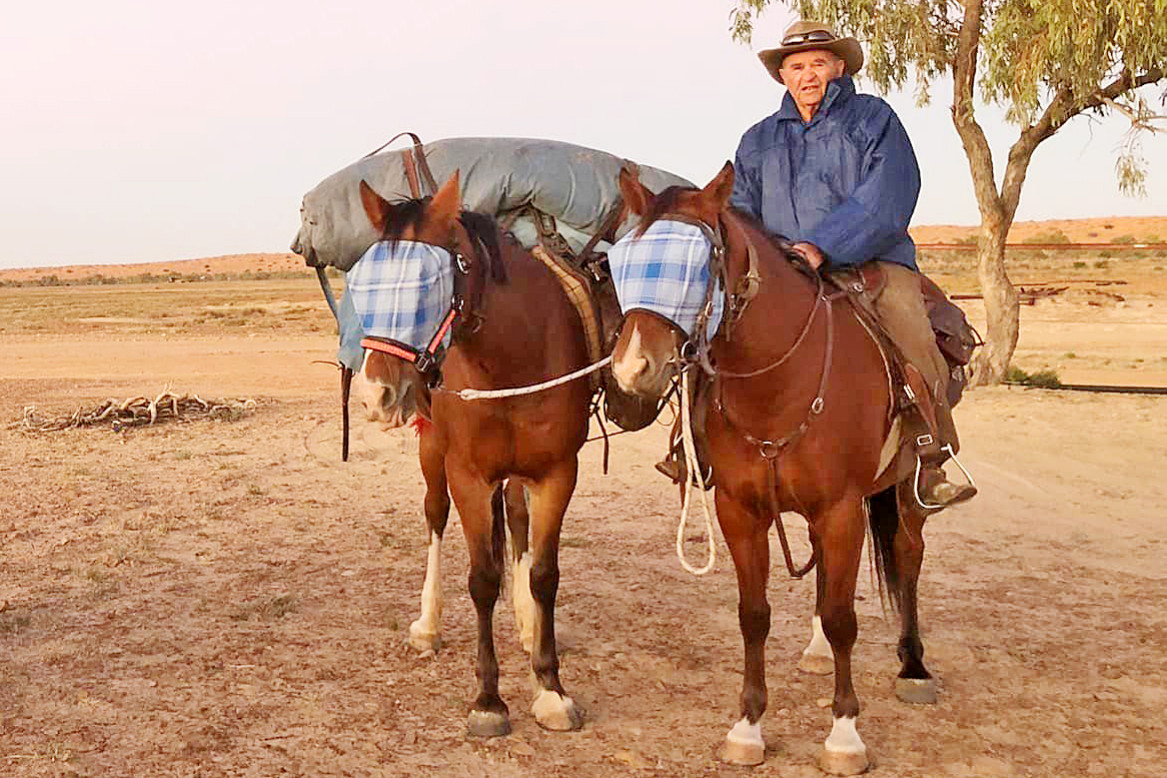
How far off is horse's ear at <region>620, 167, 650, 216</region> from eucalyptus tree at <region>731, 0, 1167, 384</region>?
9.97 m

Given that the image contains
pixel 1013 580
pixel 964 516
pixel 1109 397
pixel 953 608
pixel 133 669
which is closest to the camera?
pixel 133 669

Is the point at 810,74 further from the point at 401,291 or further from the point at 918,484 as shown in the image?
the point at 401,291

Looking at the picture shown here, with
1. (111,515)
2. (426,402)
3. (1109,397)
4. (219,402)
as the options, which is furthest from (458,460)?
(1109,397)

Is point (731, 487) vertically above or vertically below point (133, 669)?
above

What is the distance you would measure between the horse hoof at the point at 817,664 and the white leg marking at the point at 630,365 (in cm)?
241

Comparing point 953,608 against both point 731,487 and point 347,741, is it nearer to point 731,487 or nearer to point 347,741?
point 731,487

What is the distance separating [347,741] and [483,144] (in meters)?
2.82

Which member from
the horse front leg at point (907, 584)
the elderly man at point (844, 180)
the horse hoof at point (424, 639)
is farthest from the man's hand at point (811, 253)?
the horse hoof at point (424, 639)

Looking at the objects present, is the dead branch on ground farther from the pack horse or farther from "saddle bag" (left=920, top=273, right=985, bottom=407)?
"saddle bag" (left=920, top=273, right=985, bottom=407)

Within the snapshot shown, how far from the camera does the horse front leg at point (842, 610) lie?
3811 mm

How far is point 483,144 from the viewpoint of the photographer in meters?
5.19

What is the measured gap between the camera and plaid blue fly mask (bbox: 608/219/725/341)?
10.6ft

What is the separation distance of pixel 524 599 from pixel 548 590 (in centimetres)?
79

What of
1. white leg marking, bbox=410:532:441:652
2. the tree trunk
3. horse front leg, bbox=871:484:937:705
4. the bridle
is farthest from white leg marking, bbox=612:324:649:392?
the tree trunk
